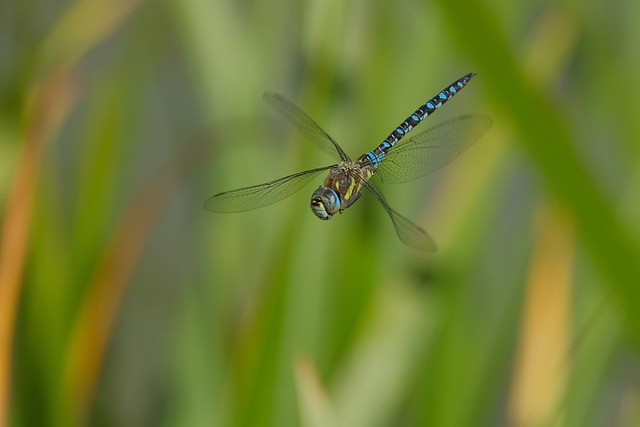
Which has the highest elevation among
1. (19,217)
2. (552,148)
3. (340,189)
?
(19,217)

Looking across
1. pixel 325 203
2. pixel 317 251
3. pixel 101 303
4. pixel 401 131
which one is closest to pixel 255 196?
pixel 325 203

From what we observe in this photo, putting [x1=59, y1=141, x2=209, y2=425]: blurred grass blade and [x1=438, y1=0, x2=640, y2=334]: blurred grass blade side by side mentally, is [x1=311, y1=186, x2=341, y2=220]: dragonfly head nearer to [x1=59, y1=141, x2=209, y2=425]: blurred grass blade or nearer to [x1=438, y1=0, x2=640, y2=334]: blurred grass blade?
[x1=438, y1=0, x2=640, y2=334]: blurred grass blade

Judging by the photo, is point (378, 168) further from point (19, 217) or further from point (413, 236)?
point (19, 217)

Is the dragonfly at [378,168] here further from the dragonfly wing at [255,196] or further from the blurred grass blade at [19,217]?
the blurred grass blade at [19,217]

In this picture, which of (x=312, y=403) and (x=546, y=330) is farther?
(x=546, y=330)

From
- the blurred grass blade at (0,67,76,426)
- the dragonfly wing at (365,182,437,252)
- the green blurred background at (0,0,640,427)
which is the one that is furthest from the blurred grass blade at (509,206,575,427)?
the blurred grass blade at (0,67,76,426)

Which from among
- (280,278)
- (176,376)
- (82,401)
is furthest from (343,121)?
(176,376)

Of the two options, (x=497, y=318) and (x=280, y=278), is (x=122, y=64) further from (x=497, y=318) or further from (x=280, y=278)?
(x=497, y=318)
